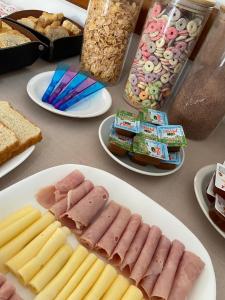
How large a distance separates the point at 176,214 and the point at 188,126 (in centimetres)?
28

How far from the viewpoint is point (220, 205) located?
0.58 metres

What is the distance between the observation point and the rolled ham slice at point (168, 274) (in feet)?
1.48

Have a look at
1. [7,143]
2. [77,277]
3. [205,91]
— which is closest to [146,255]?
[77,277]

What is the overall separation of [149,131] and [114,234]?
0.28 meters

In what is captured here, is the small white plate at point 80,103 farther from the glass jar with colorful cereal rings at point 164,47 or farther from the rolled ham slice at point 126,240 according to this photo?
the rolled ham slice at point 126,240

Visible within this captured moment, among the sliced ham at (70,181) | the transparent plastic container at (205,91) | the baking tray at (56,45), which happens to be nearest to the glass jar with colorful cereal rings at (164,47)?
the transparent plastic container at (205,91)

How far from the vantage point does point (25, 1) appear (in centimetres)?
110

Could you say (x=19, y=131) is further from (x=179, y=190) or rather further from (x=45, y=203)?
(x=179, y=190)

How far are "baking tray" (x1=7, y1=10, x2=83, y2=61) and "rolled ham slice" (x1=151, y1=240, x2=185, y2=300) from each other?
663 mm

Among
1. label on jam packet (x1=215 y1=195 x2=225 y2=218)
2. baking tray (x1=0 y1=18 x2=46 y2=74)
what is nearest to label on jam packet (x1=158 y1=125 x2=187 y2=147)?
label on jam packet (x1=215 y1=195 x2=225 y2=218)

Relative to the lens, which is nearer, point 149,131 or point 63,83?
point 149,131

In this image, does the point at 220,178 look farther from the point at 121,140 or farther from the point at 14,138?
the point at 14,138

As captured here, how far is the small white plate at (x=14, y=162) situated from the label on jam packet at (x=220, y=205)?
0.39m

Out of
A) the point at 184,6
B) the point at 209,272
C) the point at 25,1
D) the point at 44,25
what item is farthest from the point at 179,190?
the point at 25,1
